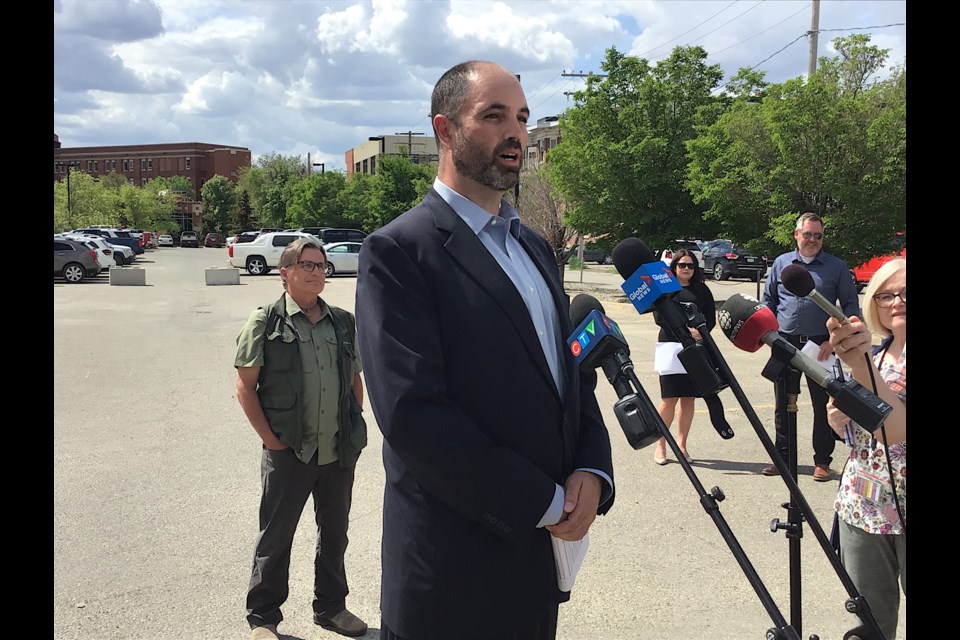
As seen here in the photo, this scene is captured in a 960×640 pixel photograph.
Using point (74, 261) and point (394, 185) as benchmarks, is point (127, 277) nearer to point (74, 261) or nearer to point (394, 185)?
point (74, 261)

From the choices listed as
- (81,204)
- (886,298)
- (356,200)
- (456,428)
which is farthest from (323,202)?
(456,428)

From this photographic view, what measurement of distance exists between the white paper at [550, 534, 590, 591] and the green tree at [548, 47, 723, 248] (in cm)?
1969

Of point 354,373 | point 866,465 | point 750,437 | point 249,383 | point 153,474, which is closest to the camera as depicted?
point 866,465

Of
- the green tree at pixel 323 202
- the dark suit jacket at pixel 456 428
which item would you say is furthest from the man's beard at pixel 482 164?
the green tree at pixel 323 202

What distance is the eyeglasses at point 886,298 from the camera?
121 inches

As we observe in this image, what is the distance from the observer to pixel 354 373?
13.8 ft

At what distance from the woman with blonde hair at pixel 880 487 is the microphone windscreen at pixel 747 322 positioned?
844 millimetres

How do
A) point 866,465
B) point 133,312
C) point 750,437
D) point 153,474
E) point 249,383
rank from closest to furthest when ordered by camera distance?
point 866,465
point 249,383
point 153,474
point 750,437
point 133,312

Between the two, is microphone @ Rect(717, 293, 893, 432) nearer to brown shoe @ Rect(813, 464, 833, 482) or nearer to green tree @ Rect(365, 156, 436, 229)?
brown shoe @ Rect(813, 464, 833, 482)

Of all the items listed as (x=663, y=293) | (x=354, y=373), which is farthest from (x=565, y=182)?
(x=663, y=293)

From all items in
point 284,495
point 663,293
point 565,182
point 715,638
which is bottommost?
point 715,638

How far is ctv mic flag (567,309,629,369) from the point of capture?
216cm

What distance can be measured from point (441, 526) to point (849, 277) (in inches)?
225
